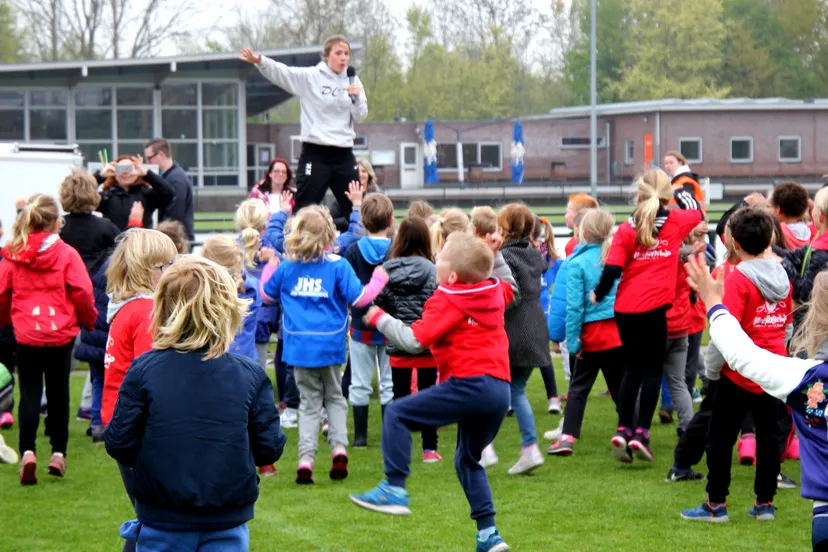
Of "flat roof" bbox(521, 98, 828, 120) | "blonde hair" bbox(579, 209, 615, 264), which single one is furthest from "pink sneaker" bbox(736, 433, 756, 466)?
"flat roof" bbox(521, 98, 828, 120)

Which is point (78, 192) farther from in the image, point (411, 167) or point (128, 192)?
point (411, 167)

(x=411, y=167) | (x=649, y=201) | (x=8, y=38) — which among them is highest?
(x=8, y=38)

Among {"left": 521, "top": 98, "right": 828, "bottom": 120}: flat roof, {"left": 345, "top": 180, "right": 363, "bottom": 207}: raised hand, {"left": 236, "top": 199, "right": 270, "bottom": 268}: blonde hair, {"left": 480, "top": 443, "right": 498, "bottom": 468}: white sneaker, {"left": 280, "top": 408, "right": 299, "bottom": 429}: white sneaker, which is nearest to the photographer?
{"left": 480, "top": 443, "right": 498, "bottom": 468}: white sneaker

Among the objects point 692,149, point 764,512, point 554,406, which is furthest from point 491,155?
point 764,512

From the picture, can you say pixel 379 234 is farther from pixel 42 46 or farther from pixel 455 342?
pixel 42 46

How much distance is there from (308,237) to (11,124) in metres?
29.9

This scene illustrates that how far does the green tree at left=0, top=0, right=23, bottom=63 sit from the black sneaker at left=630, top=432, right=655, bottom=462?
186ft

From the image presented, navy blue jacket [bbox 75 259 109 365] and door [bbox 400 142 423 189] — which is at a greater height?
door [bbox 400 142 423 189]

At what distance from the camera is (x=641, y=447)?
8.36m

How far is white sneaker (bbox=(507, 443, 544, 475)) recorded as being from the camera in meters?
8.05

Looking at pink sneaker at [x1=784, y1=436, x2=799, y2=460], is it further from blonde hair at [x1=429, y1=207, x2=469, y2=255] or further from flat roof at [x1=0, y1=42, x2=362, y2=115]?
flat roof at [x1=0, y1=42, x2=362, y2=115]

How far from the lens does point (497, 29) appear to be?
7494 centimetres

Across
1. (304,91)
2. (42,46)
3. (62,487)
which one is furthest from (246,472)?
(42,46)

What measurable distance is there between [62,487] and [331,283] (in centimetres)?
238
